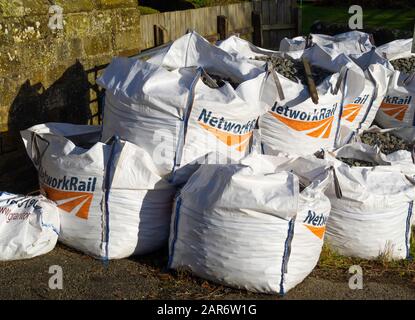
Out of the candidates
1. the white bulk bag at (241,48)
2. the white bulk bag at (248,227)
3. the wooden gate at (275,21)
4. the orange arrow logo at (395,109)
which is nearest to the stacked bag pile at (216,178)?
the white bulk bag at (248,227)

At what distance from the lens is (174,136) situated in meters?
4.58

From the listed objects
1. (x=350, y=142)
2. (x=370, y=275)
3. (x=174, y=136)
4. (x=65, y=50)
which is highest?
(x=65, y=50)

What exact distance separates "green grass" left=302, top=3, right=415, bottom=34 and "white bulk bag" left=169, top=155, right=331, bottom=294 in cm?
985

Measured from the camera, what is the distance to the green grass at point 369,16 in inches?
560

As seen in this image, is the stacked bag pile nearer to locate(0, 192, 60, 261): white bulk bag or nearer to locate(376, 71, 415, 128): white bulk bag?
locate(0, 192, 60, 261): white bulk bag

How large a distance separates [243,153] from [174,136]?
59 centimetres

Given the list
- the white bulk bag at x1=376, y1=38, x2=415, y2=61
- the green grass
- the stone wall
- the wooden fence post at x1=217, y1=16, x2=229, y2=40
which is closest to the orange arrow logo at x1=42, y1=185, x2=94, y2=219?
the stone wall

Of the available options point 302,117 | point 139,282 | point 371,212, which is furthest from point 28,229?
point 371,212

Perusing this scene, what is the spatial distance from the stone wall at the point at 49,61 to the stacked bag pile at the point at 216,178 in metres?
0.43

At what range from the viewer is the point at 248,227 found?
4.11 metres

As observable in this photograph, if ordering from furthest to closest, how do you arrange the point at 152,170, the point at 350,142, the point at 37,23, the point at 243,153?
1. the point at 350,142
2. the point at 37,23
3. the point at 243,153
4. the point at 152,170

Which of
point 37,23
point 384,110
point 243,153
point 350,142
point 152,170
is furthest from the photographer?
point 384,110

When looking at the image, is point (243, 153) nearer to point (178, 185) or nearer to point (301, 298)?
point (178, 185)

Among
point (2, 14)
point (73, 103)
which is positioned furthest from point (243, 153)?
point (2, 14)
